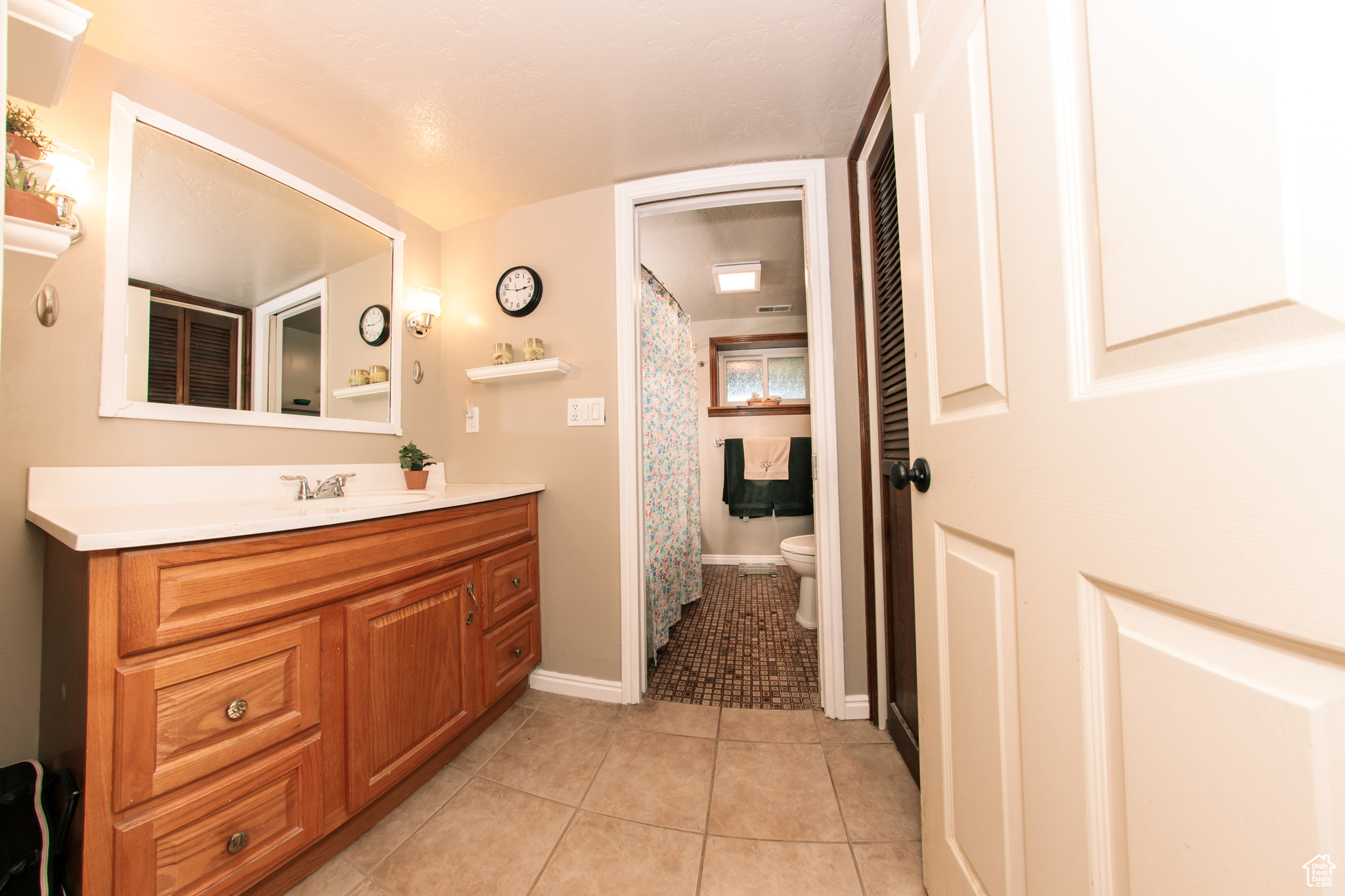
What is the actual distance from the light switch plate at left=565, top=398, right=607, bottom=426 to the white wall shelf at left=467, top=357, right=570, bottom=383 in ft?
0.46

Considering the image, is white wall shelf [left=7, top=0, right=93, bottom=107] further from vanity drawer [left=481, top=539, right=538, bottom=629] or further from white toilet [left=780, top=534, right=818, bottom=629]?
white toilet [left=780, top=534, right=818, bottom=629]

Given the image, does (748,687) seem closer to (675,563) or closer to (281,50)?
(675,563)

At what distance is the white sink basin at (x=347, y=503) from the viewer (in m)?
1.03

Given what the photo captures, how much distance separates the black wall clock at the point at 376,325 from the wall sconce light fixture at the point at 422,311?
79mm

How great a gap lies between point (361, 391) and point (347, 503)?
570mm

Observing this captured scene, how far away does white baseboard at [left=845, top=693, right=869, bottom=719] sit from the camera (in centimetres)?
147

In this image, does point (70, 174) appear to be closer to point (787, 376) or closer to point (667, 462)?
point (667, 462)

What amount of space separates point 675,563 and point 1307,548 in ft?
7.03

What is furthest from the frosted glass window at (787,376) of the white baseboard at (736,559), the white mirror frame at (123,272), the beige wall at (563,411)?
the white mirror frame at (123,272)

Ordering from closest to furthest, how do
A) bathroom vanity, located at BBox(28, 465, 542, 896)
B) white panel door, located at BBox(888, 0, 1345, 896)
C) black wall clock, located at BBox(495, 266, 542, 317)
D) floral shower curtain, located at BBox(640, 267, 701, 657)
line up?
white panel door, located at BBox(888, 0, 1345, 896)
bathroom vanity, located at BBox(28, 465, 542, 896)
black wall clock, located at BBox(495, 266, 542, 317)
floral shower curtain, located at BBox(640, 267, 701, 657)

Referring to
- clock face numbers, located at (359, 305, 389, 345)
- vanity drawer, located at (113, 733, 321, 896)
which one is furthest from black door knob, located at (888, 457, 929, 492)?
clock face numbers, located at (359, 305, 389, 345)

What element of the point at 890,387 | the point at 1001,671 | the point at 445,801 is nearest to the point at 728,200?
the point at 890,387

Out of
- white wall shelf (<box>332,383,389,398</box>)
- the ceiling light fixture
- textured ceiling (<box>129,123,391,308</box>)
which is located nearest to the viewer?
textured ceiling (<box>129,123,391,308</box>)

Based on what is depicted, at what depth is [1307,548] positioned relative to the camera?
29 centimetres
